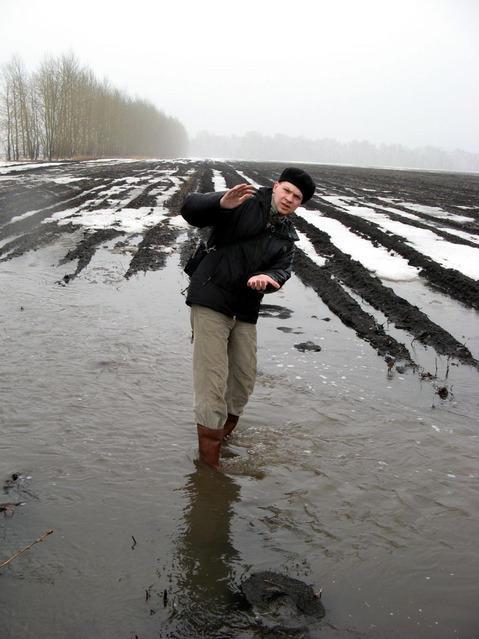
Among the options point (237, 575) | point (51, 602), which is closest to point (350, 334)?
point (237, 575)

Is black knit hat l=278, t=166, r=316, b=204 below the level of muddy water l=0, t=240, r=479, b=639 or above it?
above

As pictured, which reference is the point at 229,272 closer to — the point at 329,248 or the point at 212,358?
the point at 212,358

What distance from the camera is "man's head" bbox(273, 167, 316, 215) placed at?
3406 millimetres

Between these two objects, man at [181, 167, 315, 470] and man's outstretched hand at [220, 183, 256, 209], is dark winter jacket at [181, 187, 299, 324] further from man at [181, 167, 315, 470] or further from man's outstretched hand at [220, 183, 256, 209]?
man's outstretched hand at [220, 183, 256, 209]

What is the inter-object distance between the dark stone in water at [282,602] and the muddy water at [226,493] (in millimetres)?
55

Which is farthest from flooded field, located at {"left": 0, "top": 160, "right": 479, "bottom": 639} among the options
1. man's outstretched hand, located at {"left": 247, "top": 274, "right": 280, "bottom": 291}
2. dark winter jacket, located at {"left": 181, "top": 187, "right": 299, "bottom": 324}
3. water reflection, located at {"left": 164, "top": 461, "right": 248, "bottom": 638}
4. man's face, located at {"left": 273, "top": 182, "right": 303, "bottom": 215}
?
man's face, located at {"left": 273, "top": 182, "right": 303, "bottom": 215}

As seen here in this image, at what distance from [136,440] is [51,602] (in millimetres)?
1518

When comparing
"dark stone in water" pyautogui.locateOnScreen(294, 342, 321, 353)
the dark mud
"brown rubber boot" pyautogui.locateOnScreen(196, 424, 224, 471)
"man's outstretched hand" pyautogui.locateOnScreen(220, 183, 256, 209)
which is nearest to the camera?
"man's outstretched hand" pyautogui.locateOnScreen(220, 183, 256, 209)

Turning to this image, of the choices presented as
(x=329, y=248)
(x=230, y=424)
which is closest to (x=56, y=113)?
(x=329, y=248)

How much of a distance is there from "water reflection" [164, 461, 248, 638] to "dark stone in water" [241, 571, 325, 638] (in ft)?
0.30

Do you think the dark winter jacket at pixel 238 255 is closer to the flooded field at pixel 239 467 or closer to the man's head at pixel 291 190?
the man's head at pixel 291 190

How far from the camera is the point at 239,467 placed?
3740 mm

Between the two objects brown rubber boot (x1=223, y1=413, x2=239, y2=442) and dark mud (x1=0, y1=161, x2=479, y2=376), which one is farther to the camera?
dark mud (x1=0, y1=161, x2=479, y2=376)

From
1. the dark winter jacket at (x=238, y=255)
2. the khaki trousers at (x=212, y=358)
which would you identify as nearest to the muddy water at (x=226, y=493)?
the khaki trousers at (x=212, y=358)
